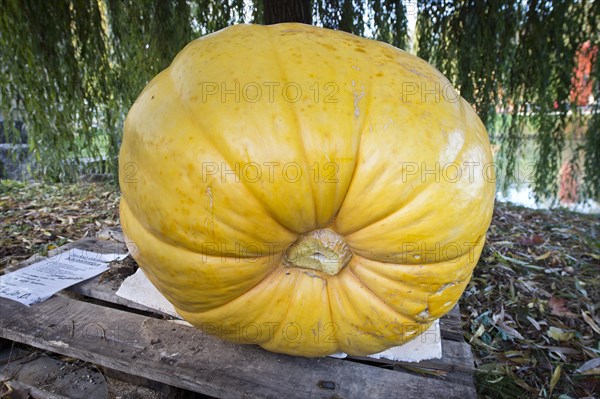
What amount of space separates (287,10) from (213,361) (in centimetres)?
167

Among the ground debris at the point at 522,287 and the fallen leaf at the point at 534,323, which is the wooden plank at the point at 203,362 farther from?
the fallen leaf at the point at 534,323

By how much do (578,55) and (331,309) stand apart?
2.81 m

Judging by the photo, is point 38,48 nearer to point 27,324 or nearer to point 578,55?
point 27,324

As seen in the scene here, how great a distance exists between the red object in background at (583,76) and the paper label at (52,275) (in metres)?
3.25

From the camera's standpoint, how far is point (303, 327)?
944 millimetres

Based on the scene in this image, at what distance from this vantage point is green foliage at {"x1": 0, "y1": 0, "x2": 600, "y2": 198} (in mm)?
2275

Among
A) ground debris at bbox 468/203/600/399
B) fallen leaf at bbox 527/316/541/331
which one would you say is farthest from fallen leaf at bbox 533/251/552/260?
fallen leaf at bbox 527/316/541/331

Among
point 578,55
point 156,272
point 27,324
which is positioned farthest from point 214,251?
point 578,55

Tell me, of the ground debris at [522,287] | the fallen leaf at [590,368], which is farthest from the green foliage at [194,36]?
the fallen leaf at [590,368]

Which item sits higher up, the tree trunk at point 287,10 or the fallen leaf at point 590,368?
the tree trunk at point 287,10

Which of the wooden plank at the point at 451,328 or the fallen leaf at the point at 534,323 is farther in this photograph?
the fallen leaf at the point at 534,323

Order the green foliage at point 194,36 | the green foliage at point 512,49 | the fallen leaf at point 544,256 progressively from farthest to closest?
the fallen leaf at point 544,256
the green foliage at point 512,49
the green foliage at point 194,36

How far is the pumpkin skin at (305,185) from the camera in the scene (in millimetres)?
802

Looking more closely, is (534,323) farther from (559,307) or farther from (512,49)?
(512,49)
